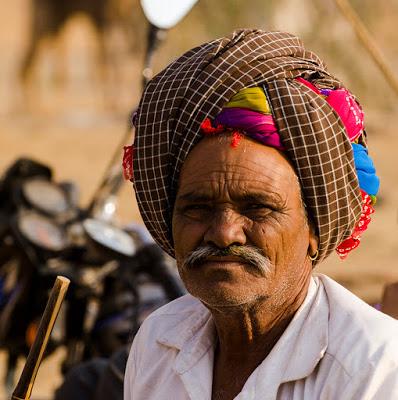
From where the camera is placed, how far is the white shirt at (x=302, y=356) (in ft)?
6.82

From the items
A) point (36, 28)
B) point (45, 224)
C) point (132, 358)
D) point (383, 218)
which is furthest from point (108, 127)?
point (132, 358)

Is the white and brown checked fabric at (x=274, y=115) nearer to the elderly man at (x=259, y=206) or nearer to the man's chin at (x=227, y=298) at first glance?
the elderly man at (x=259, y=206)

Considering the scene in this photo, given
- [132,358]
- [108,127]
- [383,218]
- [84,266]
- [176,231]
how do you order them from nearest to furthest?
[176,231], [132,358], [84,266], [383,218], [108,127]

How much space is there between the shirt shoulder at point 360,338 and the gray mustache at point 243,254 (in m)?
0.17

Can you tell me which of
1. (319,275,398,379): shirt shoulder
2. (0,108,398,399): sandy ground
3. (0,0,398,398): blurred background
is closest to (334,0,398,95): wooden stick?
(319,275,398,379): shirt shoulder

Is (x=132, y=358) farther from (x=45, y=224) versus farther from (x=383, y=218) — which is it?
(x=383, y=218)

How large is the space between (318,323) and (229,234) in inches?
9.8

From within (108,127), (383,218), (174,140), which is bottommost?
(383,218)

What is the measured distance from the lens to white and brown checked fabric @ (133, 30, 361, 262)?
7.36 feet

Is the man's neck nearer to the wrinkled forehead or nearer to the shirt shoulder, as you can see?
the shirt shoulder

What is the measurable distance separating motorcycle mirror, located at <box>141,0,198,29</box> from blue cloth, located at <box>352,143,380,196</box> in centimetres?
213

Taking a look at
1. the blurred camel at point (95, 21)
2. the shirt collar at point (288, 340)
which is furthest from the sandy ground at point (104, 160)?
the shirt collar at point (288, 340)

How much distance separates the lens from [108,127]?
14266 millimetres

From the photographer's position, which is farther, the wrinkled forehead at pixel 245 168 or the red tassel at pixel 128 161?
the red tassel at pixel 128 161
